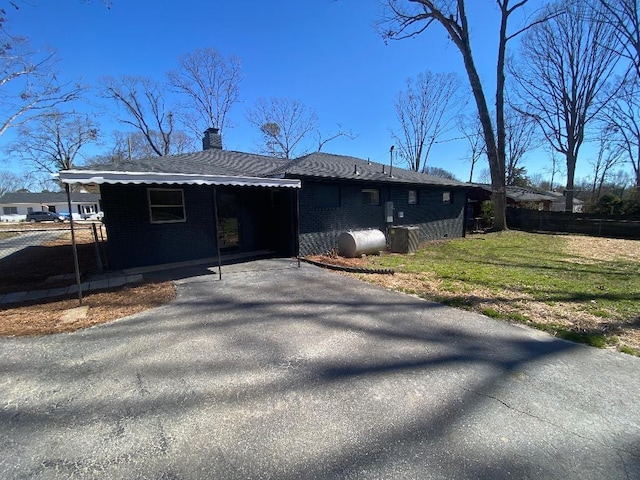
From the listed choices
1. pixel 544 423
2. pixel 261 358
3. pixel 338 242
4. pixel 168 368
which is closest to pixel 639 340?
pixel 544 423

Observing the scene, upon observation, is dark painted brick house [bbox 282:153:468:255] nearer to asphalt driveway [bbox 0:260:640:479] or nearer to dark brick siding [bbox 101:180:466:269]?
dark brick siding [bbox 101:180:466:269]

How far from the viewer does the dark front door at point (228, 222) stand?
9.60 meters

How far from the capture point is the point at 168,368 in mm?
3242

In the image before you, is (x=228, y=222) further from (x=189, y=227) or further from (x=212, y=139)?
(x=212, y=139)

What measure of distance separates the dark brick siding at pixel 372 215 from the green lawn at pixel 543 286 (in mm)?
Result: 1874

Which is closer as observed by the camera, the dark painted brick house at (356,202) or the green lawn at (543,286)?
the green lawn at (543,286)

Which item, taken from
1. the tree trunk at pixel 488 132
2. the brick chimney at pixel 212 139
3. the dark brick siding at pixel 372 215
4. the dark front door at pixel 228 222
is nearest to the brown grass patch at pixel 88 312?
the dark front door at pixel 228 222

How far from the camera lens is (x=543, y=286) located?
255 inches

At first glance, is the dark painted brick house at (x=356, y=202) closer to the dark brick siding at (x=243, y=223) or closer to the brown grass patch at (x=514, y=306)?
the dark brick siding at (x=243, y=223)

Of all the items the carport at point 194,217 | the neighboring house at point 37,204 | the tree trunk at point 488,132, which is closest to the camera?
the carport at point 194,217

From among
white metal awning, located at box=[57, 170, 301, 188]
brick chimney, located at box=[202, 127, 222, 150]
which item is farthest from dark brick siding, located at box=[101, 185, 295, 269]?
brick chimney, located at box=[202, 127, 222, 150]

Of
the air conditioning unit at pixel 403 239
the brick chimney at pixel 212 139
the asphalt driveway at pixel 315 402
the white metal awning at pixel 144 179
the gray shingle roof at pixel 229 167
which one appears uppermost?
the brick chimney at pixel 212 139

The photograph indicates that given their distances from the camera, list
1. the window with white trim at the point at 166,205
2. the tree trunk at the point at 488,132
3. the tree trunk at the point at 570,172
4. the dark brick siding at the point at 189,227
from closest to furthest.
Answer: the dark brick siding at the point at 189,227, the window with white trim at the point at 166,205, the tree trunk at the point at 488,132, the tree trunk at the point at 570,172

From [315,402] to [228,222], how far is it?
26.6 feet
